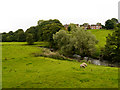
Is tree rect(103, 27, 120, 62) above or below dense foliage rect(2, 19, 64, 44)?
below

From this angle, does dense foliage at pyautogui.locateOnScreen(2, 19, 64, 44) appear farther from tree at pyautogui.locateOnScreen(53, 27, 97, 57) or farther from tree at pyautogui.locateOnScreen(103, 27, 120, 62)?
tree at pyautogui.locateOnScreen(103, 27, 120, 62)

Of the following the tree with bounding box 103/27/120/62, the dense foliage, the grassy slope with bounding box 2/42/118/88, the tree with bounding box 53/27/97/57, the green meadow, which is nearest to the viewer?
the grassy slope with bounding box 2/42/118/88

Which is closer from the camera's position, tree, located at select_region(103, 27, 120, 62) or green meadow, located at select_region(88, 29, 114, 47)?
tree, located at select_region(103, 27, 120, 62)

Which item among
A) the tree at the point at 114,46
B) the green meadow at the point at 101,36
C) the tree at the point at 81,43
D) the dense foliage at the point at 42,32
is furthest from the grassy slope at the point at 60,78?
the dense foliage at the point at 42,32

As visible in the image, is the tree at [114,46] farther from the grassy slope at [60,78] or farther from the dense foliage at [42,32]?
the dense foliage at [42,32]

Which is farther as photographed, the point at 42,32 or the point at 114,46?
the point at 42,32

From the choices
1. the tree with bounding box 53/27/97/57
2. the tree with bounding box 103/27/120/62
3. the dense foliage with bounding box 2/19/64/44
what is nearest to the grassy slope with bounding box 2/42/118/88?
the tree with bounding box 53/27/97/57

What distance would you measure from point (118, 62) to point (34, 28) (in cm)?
8911

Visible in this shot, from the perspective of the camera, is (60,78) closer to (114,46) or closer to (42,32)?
(114,46)

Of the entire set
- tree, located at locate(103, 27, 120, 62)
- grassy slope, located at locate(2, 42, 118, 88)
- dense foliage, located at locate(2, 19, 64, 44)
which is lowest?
grassy slope, located at locate(2, 42, 118, 88)

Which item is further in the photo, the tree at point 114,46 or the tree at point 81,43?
the tree at point 81,43

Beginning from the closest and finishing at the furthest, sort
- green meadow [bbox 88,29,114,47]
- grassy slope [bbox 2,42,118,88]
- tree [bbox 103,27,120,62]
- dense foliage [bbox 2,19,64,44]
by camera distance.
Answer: grassy slope [bbox 2,42,118,88] < tree [bbox 103,27,120,62] < green meadow [bbox 88,29,114,47] < dense foliage [bbox 2,19,64,44]

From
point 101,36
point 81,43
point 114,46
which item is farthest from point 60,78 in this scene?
point 101,36

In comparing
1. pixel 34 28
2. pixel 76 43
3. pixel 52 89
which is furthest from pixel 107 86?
pixel 34 28
